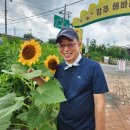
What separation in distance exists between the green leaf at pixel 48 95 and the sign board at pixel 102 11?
324 inches

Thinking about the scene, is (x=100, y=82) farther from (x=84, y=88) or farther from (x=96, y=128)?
(x=96, y=128)

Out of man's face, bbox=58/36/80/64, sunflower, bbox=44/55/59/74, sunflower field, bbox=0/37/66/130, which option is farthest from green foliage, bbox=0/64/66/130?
sunflower, bbox=44/55/59/74

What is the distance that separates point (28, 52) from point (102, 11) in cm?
917

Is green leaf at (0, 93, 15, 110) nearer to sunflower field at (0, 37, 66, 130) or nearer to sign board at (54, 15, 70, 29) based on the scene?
sunflower field at (0, 37, 66, 130)

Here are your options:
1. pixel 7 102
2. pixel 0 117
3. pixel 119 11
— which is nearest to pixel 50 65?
pixel 7 102

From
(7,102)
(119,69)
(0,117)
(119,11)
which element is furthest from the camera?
(119,69)

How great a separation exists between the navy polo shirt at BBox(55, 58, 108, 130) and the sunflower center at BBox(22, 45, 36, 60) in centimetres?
44

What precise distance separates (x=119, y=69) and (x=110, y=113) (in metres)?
13.8

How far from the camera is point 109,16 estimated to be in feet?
34.0

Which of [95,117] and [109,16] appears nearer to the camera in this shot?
[95,117]

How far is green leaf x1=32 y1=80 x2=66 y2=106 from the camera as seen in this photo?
1756 millimetres

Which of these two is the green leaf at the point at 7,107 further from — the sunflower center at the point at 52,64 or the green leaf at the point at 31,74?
the sunflower center at the point at 52,64

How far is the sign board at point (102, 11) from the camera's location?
9.77 m

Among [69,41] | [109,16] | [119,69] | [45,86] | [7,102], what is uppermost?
[109,16]
